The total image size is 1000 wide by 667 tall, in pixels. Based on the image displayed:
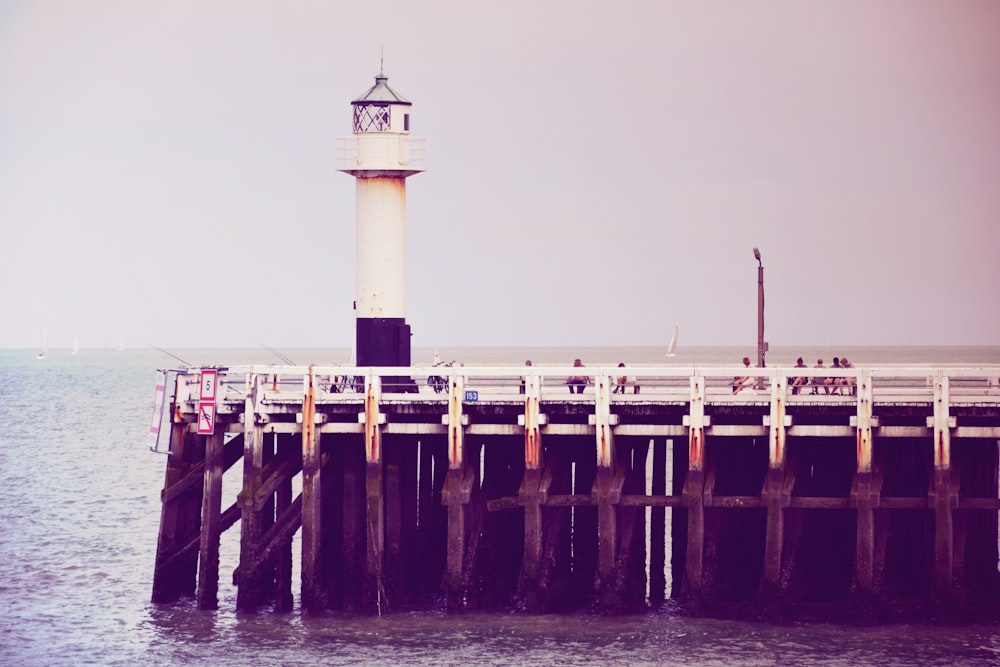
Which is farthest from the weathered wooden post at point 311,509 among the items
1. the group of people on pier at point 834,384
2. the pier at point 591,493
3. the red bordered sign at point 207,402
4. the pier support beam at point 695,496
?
the group of people on pier at point 834,384

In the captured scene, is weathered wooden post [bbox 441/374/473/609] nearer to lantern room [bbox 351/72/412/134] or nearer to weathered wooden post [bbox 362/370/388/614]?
weathered wooden post [bbox 362/370/388/614]

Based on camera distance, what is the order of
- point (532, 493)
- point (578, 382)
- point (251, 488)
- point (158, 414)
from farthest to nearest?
→ point (578, 382)
point (158, 414)
point (251, 488)
point (532, 493)

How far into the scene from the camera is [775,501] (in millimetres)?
29484

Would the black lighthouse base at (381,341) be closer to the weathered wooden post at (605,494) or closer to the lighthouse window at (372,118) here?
the lighthouse window at (372,118)

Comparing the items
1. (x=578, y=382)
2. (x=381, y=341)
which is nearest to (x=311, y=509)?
(x=381, y=341)

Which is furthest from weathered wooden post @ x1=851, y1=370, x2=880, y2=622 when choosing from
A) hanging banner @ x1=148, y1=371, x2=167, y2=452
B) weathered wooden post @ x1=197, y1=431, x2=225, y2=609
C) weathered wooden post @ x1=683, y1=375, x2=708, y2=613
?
hanging banner @ x1=148, y1=371, x2=167, y2=452

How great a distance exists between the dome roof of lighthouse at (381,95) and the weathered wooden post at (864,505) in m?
13.0

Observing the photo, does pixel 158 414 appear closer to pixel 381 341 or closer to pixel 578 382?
pixel 381 341

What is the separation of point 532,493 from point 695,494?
281 cm

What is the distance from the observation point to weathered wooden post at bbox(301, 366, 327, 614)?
101 ft

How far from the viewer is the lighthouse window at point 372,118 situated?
3728 cm

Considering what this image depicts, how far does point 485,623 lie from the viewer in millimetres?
30734

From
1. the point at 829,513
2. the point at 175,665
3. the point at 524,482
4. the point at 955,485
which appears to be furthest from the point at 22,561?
the point at 955,485

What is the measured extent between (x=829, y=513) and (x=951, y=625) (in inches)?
130
